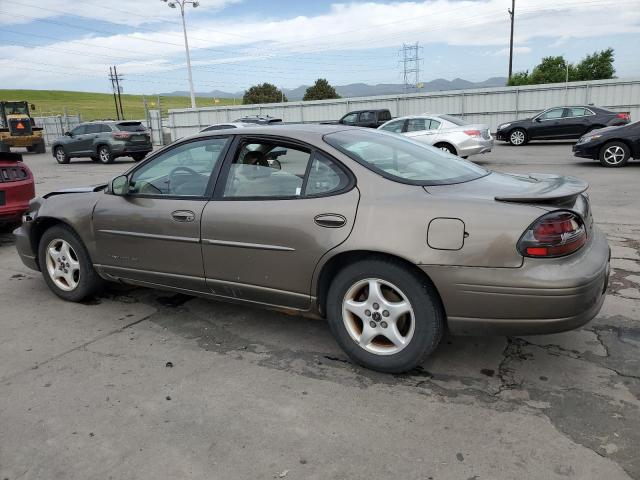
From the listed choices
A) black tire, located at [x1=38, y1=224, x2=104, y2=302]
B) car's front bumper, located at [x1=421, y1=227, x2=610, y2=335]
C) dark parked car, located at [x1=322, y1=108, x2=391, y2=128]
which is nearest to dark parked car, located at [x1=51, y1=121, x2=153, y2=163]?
dark parked car, located at [x1=322, y1=108, x2=391, y2=128]

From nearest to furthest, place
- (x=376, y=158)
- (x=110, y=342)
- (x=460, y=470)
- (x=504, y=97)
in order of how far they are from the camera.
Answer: (x=460, y=470) → (x=376, y=158) → (x=110, y=342) → (x=504, y=97)

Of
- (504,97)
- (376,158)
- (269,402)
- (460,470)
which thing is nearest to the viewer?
(460,470)

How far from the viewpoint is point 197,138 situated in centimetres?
390

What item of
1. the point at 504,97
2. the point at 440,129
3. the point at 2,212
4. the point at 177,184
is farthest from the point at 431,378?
the point at 504,97

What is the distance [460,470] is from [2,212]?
21.2 feet

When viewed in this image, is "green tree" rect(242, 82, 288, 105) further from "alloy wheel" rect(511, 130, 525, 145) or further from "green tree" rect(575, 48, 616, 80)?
"alloy wheel" rect(511, 130, 525, 145)

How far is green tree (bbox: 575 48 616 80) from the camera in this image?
59.8 metres

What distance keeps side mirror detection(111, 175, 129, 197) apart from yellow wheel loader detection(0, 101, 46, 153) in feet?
88.5

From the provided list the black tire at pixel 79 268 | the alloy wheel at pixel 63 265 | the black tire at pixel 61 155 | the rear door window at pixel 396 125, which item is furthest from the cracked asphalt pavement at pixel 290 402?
the black tire at pixel 61 155

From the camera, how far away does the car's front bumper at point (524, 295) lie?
2.74 meters

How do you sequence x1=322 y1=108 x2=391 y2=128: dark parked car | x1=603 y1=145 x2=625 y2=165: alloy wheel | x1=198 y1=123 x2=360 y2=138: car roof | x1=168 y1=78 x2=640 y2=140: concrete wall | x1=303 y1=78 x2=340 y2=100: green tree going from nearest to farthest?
x1=198 y1=123 x2=360 y2=138: car roof, x1=603 y1=145 x2=625 y2=165: alloy wheel, x1=322 y1=108 x2=391 y2=128: dark parked car, x1=168 y1=78 x2=640 y2=140: concrete wall, x1=303 y1=78 x2=340 y2=100: green tree

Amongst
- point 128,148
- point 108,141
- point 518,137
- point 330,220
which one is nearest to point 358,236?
point 330,220

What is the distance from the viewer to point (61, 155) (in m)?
22.0

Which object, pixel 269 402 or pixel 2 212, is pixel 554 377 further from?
pixel 2 212
